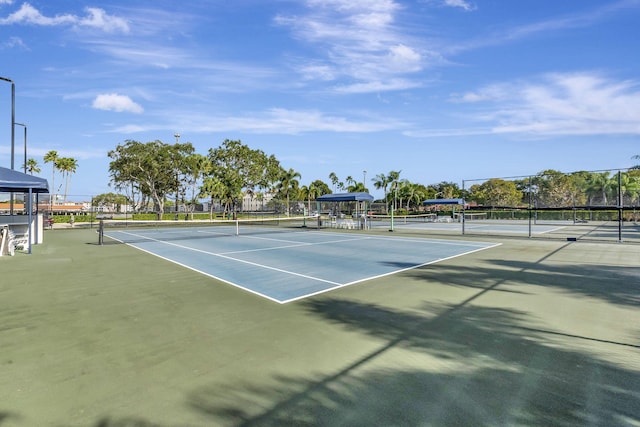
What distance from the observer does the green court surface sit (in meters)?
3.08

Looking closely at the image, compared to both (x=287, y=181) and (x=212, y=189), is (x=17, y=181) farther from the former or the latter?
(x=287, y=181)

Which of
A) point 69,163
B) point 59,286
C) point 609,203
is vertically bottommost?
point 59,286

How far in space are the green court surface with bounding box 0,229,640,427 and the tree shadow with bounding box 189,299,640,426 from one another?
18 mm

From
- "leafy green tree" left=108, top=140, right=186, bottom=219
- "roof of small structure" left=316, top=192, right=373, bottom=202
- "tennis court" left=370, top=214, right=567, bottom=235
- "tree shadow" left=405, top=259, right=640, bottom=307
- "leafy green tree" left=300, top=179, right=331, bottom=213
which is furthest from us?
"leafy green tree" left=300, top=179, right=331, bottom=213

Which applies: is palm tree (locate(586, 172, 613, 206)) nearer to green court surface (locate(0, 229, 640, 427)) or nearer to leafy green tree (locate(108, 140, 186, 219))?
green court surface (locate(0, 229, 640, 427))

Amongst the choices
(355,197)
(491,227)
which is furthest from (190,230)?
(491,227)

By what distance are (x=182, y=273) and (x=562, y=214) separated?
162 ft

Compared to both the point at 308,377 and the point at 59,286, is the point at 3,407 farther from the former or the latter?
the point at 59,286

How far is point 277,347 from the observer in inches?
177

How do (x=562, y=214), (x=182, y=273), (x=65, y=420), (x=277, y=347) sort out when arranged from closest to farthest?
(x=65, y=420), (x=277, y=347), (x=182, y=273), (x=562, y=214)

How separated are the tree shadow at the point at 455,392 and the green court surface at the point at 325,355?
18 mm

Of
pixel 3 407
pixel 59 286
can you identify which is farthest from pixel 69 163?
pixel 3 407

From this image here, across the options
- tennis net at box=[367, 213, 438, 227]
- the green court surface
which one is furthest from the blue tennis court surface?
tennis net at box=[367, 213, 438, 227]

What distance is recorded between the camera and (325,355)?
13.9 feet
